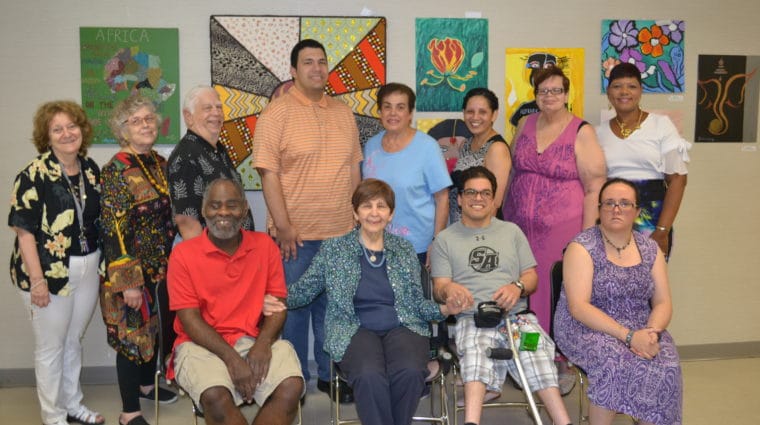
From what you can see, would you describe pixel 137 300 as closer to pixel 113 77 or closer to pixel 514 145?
pixel 113 77

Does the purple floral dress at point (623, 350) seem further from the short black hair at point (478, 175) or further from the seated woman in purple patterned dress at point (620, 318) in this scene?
the short black hair at point (478, 175)

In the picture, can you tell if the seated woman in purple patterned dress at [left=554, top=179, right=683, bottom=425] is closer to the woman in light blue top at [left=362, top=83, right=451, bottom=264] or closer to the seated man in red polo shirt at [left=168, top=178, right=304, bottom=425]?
the woman in light blue top at [left=362, top=83, right=451, bottom=264]

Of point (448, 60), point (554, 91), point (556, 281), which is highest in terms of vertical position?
point (448, 60)

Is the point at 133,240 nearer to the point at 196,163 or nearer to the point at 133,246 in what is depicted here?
the point at 133,246

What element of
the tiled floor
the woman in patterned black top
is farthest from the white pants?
the woman in patterned black top

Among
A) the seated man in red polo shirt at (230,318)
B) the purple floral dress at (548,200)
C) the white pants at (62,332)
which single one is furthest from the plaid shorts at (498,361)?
the white pants at (62,332)

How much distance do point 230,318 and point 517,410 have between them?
175 cm

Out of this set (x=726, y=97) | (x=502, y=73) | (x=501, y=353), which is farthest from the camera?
(x=726, y=97)

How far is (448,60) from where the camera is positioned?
4039 mm

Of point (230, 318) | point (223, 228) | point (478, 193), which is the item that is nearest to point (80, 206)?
point (223, 228)

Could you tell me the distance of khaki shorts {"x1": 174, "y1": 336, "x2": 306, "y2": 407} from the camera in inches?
97.1

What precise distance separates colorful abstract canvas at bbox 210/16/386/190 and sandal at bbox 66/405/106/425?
154 cm

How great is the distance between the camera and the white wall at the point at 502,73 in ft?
12.6

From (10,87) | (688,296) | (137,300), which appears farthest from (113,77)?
(688,296)
